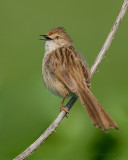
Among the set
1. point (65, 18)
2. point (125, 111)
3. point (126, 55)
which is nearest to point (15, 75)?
point (126, 55)

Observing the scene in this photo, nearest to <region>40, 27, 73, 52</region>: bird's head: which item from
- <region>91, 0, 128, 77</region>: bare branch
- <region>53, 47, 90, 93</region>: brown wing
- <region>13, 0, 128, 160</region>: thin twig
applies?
<region>53, 47, 90, 93</region>: brown wing

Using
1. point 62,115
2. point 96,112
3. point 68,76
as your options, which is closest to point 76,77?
point 68,76

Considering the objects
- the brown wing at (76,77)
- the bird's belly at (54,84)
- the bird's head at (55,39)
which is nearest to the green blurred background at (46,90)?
the bird's belly at (54,84)

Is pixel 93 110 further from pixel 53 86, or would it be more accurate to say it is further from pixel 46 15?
pixel 46 15

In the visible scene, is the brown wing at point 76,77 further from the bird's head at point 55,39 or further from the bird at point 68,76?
the bird's head at point 55,39

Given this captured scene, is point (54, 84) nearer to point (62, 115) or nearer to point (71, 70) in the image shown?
point (71, 70)

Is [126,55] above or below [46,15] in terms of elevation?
below
